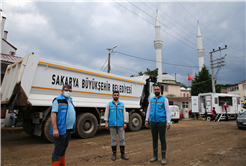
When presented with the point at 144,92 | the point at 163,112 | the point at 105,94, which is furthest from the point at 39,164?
the point at 144,92

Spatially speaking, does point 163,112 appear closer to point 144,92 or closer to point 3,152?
point 3,152

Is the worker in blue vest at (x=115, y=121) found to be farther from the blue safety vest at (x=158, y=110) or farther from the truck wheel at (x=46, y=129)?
the truck wheel at (x=46, y=129)

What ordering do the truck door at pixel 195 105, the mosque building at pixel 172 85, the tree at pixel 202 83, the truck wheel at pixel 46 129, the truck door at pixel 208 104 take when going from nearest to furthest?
1. the truck wheel at pixel 46 129
2. the truck door at pixel 208 104
3. the truck door at pixel 195 105
4. the mosque building at pixel 172 85
5. the tree at pixel 202 83

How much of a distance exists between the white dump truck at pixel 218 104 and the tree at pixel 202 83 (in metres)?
17.1

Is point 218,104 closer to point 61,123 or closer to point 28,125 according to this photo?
point 28,125

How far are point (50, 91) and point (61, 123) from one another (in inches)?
158

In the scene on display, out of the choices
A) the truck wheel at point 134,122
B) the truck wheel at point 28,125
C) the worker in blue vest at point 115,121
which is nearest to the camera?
the worker in blue vest at point 115,121

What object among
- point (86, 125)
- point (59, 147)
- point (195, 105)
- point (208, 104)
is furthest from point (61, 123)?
point (195, 105)

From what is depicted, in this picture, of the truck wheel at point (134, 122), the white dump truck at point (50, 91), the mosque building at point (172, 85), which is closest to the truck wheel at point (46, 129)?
the white dump truck at point (50, 91)

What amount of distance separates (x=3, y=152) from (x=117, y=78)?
5.84 m

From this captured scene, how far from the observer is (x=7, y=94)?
249 inches

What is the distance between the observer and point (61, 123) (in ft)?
10.1

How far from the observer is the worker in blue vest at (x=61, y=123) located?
3.00 meters

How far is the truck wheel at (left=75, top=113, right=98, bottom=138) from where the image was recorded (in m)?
7.20
